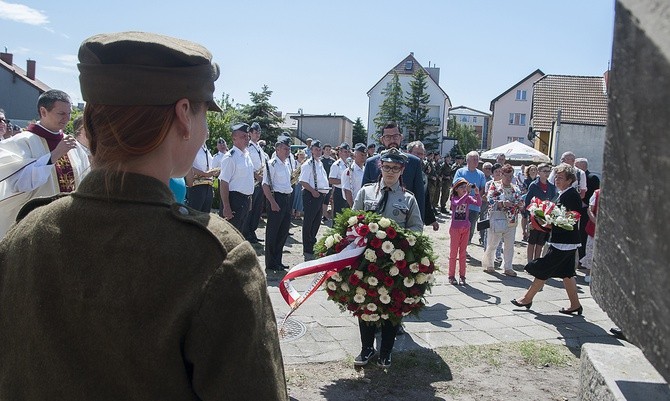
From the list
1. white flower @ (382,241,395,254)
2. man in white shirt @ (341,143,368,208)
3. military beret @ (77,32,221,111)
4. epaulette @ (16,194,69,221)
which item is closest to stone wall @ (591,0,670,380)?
military beret @ (77,32,221,111)

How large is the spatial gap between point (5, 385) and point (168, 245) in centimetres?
56

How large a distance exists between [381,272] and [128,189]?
3718 mm

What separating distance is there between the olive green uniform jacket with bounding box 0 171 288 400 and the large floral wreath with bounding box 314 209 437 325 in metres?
3.58

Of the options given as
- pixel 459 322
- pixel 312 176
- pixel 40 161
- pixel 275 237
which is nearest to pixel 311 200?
pixel 312 176

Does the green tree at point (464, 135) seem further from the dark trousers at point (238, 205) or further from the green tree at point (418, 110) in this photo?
the dark trousers at point (238, 205)

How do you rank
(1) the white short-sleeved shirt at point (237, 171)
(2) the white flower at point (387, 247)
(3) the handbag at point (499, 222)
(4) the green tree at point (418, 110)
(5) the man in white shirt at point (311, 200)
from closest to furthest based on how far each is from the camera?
(2) the white flower at point (387, 247) < (1) the white short-sleeved shirt at point (237, 171) < (3) the handbag at point (499, 222) < (5) the man in white shirt at point (311, 200) < (4) the green tree at point (418, 110)

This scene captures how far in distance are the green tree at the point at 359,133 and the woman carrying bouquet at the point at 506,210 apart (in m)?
57.7

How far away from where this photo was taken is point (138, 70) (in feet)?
3.83

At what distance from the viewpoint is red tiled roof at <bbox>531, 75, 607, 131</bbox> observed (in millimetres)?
35906

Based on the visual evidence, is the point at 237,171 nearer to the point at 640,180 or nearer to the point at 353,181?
the point at 353,181

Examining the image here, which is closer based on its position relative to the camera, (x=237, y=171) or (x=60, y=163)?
(x=60, y=163)

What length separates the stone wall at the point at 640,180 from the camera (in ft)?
2.94

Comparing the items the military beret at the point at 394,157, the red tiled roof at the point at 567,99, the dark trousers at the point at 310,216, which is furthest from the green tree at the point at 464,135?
the military beret at the point at 394,157

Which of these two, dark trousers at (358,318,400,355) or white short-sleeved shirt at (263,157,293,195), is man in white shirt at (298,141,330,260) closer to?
white short-sleeved shirt at (263,157,293,195)
